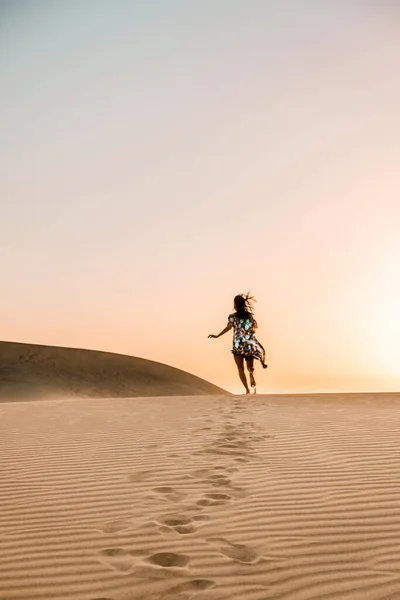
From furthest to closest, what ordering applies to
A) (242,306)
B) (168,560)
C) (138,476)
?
(242,306)
(138,476)
(168,560)

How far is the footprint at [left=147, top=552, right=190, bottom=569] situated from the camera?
338 cm

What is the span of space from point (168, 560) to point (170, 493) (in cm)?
137

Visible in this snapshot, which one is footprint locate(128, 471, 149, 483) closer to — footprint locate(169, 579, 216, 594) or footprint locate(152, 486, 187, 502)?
footprint locate(152, 486, 187, 502)

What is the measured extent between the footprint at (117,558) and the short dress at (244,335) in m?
10.7

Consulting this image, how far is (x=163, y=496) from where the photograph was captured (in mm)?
4738

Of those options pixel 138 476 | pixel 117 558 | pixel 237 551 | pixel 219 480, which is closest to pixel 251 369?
pixel 138 476

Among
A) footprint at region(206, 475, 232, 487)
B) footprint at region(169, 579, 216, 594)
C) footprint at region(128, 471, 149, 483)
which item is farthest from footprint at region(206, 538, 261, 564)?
footprint at region(128, 471, 149, 483)

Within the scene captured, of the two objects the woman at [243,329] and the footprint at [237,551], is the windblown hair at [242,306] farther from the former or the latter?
the footprint at [237,551]

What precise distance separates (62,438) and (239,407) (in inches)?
160

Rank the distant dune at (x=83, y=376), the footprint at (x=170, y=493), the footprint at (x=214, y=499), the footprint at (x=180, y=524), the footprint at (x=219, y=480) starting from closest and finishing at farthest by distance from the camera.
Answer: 1. the footprint at (x=180, y=524)
2. the footprint at (x=214, y=499)
3. the footprint at (x=170, y=493)
4. the footprint at (x=219, y=480)
5. the distant dune at (x=83, y=376)

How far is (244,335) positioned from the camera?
1421cm

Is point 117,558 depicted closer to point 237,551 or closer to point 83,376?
point 237,551

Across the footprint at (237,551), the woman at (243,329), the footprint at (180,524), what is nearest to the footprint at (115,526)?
the footprint at (180,524)

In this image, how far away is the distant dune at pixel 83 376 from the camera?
2738 centimetres
